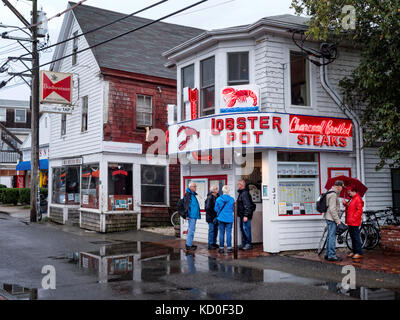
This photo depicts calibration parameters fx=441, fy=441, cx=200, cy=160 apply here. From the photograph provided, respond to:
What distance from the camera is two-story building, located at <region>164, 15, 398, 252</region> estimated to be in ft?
39.6

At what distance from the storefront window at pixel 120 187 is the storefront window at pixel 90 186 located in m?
0.55

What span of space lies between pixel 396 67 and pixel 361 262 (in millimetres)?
5250

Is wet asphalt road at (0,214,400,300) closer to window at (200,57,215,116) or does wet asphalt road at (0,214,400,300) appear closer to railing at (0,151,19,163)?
window at (200,57,215,116)

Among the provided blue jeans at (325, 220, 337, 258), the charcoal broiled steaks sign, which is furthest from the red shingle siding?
blue jeans at (325, 220, 337, 258)

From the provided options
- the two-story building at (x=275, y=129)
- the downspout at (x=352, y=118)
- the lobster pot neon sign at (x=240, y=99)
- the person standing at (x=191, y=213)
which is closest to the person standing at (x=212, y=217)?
the person standing at (x=191, y=213)

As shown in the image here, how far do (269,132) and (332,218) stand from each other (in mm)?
2830

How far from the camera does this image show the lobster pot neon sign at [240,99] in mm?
12156

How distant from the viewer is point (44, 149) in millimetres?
28672

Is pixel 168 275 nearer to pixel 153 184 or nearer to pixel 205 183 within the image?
pixel 205 183

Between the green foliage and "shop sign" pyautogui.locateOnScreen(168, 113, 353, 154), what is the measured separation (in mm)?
836

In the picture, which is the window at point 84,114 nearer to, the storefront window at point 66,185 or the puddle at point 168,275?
the storefront window at point 66,185

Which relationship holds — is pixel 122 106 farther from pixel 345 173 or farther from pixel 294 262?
pixel 294 262

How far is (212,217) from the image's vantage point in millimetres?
12469
